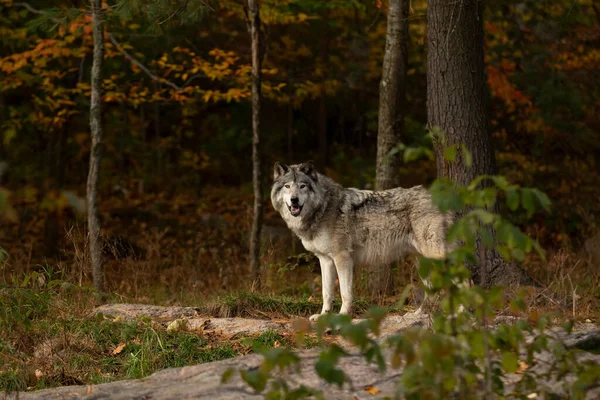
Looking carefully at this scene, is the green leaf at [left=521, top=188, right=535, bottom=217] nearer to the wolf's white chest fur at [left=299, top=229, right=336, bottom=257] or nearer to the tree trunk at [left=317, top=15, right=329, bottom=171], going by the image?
the wolf's white chest fur at [left=299, top=229, right=336, bottom=257]

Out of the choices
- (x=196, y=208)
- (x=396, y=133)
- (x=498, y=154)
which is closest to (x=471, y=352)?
(x=396, y=133)

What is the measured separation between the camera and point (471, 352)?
12.3ft

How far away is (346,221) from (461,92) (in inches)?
79.5

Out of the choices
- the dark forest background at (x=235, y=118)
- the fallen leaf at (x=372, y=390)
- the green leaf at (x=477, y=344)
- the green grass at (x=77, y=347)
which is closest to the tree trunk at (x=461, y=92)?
the green grass at (x=77, y=347)

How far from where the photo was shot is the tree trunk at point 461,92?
871cm

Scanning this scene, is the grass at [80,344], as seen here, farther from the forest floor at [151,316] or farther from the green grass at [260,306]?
the green grass at [260,306]

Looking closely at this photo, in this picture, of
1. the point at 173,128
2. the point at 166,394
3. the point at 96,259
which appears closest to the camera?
the point at 166,394

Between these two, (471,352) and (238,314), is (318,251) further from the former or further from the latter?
(471,352)

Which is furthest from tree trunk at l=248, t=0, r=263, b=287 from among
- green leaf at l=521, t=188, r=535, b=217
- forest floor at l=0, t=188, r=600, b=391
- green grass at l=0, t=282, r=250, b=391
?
green leaf at l=521, t=188, r=535, b=217

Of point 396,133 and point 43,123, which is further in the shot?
point 43,123

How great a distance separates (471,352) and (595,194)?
14150 mm

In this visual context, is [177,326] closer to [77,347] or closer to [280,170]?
[77,347]

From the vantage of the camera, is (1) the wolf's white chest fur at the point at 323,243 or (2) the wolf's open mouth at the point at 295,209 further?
(1) the wolf's white chest fur at the point at 323,243

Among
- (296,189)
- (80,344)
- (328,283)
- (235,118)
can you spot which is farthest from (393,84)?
(235,118)
